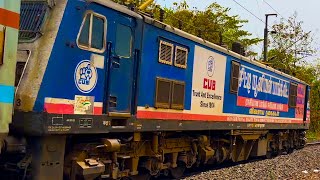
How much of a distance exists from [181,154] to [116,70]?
399 cm

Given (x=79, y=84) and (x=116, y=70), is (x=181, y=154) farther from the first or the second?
(x=79, y=84)

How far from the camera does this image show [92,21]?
7.25 m

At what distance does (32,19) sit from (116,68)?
1707 mm

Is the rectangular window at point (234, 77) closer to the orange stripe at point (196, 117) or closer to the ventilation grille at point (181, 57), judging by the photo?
the orange stripe at point (196, 117)

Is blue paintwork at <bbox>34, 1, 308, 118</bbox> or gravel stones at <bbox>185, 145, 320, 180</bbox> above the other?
blue paintwork at <bbox>34, 1, 308, 118</bbox>

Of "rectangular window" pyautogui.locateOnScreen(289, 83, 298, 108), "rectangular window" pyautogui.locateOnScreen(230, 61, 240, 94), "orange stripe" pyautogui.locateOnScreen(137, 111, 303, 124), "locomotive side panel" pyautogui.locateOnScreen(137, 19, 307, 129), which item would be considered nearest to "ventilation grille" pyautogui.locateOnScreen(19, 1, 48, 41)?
"locomotive side panel" pyautogui.locateOnScreen(137, 19, 307, 129)

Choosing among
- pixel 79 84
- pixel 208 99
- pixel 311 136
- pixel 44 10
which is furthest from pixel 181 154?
pixel 311 136

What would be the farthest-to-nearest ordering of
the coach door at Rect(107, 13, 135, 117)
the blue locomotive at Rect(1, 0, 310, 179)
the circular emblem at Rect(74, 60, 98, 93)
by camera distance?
the coach door at Rect(107, 13, 135, 117), the circular emblem at Rect(74, 60, 98, 93), the blue locomotive at Rect(1, 0, 310, 179)

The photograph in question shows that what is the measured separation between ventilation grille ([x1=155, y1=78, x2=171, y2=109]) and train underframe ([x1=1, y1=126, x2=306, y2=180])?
2.05 feet

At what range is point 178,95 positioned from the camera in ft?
33.2

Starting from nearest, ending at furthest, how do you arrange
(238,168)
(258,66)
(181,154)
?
(181,154), (238,168), (258,66)

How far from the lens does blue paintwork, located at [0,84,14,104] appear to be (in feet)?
17.9

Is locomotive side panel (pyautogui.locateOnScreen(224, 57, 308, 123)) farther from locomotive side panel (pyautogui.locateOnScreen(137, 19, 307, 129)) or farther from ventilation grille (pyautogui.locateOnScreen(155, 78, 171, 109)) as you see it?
ventilation grille (pyautogui.locateOnScreen(155, 78, 171, 109))

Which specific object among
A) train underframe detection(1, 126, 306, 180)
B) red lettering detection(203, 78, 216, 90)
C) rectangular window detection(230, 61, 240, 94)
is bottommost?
train underframe detection(1, 126, 306, 180)
